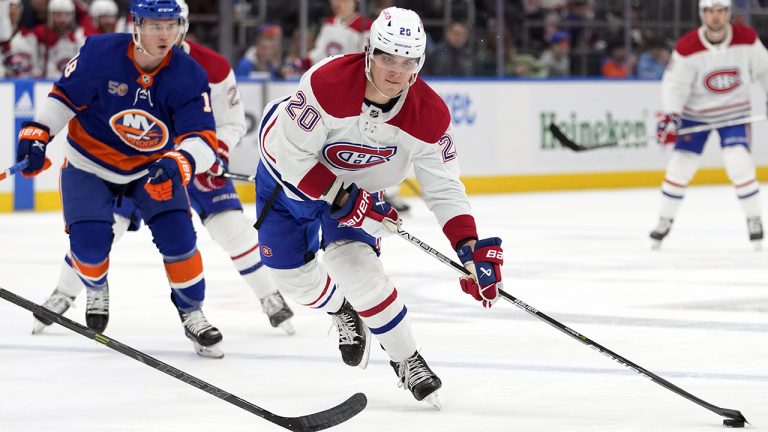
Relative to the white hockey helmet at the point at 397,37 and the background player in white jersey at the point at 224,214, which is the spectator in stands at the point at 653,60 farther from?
the white hockey helmet at the point at 397,37

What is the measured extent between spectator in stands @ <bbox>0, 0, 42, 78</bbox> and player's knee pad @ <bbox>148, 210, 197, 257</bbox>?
18.0ft

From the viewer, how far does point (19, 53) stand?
9.66 meters

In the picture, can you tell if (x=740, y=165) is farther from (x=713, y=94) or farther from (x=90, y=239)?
(x=90, y=239)

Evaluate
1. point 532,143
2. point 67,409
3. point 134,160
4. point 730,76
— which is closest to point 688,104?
point 730,76

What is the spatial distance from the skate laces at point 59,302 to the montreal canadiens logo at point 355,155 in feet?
5.23

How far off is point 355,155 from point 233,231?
4.66 ft

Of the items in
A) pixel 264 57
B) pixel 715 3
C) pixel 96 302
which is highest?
pixel 715 3

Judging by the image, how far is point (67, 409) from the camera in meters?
3.66

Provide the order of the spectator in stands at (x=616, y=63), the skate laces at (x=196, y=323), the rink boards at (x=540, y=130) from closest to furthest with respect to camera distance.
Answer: the skate laces at (x=196, y=323)
the rink boards at (x=540, y=130)
the spectator in stands at (x=616, y=63)

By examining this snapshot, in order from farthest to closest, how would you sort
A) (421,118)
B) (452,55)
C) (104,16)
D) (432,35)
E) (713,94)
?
(432,35), (452,55), (104,16), (713,94), (421,118)

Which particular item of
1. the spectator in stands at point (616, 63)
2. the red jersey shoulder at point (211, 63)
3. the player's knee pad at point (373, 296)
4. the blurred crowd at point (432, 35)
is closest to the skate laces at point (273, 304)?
the red jersey shoulder at point (211, 63)

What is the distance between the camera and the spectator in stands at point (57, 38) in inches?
380

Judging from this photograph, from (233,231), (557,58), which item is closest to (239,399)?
(233,231)

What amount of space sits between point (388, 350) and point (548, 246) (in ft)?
13.5
